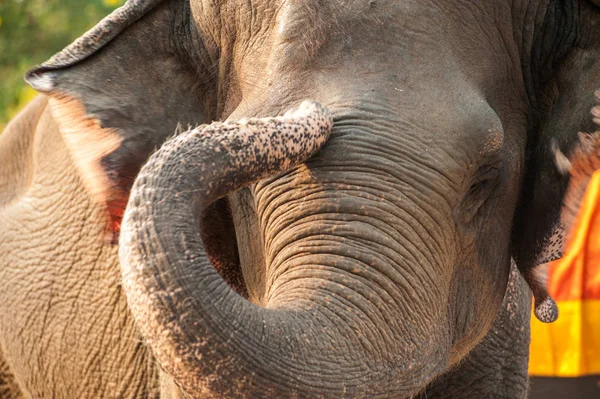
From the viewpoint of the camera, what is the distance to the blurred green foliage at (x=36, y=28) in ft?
26.1

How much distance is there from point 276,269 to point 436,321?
0.32 m

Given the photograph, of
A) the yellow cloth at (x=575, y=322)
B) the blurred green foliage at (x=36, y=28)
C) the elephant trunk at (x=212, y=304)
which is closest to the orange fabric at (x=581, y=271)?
the yellow cloth at (x=575, y=322)

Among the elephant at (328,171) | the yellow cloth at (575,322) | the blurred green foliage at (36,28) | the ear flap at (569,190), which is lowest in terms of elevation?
the yellow cloth at (575,322)

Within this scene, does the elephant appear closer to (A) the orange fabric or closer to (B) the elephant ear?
(B) the elephant ear

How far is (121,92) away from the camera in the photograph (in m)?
2.59

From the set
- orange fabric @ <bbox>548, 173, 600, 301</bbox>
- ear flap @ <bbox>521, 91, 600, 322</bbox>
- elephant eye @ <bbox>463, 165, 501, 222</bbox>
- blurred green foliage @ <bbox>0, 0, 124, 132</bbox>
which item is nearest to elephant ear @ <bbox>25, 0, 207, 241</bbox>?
elephant eye @ <bbox>463, 165, 501, 222</bbox>

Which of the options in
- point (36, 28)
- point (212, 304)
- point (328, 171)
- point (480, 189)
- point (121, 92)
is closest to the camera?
point (212, 304)

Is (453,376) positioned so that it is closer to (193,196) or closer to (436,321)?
(436,321)

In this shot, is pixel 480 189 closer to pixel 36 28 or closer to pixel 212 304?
pixel 212 304

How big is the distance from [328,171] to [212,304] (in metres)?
0.41

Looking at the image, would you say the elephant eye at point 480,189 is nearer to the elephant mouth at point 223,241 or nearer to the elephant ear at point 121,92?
the elephant mouth at point 223,241

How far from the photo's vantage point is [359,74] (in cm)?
220

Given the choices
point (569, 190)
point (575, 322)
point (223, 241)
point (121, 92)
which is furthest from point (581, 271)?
point (121, 92)

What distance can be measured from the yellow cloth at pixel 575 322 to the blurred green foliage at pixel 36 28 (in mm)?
4171
